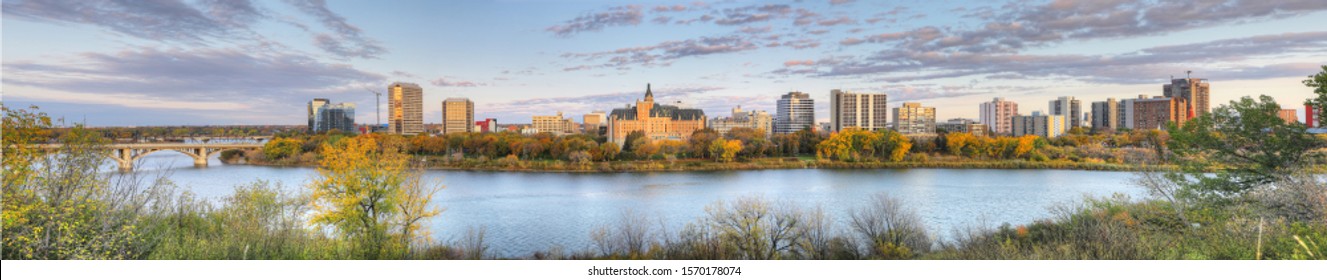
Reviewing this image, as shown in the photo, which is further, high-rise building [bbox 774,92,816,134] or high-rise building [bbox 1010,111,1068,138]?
high-rise building [bbox 774,92,816,134]

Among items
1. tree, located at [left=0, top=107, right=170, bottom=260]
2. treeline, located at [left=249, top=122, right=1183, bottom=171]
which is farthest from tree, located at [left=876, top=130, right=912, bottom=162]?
tree, located at [left=0, top=107, right=170, bottom=260]

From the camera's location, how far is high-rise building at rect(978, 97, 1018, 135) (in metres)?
10.0

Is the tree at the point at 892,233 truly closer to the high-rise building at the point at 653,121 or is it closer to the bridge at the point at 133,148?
the bridge at the point at 133,148

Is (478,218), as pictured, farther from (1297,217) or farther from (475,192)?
(1297,217)

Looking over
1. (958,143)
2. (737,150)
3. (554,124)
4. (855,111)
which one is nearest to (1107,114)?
(737,150)

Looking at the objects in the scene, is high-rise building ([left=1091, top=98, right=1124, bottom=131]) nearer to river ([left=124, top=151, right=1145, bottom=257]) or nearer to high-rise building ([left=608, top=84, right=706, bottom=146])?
river ([left=124, top=151, right=1145, bottom=257])

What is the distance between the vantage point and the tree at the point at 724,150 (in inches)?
600

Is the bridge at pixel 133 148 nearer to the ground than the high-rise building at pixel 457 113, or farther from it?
nearer to the ground

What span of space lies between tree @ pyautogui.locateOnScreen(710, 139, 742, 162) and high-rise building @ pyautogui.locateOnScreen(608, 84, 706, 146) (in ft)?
10.4

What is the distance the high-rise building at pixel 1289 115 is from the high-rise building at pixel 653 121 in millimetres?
14627

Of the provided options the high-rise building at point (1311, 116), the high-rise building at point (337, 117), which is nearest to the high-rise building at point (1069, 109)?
the high-rise building at point (1311, 116)

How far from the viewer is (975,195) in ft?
29.6

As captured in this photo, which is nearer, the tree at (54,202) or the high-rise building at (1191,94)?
the tree at (54,202)

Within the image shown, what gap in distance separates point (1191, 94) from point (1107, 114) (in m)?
0.55
